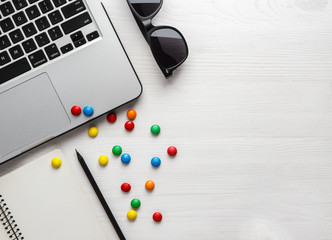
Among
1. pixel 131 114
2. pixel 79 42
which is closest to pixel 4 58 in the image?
pixel 79 42

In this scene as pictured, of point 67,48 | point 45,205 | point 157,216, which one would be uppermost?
point 67,48

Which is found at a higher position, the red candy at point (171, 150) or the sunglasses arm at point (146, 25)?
the sunglasses arm at point (146, 25)

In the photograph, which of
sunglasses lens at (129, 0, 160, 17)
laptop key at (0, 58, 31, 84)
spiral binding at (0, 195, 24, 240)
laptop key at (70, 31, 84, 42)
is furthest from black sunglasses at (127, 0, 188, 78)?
spiral binding at (0, 195, 24, 240)

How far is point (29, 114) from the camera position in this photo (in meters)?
0.60

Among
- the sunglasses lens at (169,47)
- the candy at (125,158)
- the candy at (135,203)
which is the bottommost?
the candy at (135,203)

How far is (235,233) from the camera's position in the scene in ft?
2.16

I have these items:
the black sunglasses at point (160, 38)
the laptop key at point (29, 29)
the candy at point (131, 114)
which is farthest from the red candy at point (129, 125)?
the laptop key at point (29, 29)

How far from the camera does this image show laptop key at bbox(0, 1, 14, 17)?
576mm

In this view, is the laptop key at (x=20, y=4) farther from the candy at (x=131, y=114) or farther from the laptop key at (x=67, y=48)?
the candy at (x=131, y=114)

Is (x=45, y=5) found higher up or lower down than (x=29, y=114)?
higher up

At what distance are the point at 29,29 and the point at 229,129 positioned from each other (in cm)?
38

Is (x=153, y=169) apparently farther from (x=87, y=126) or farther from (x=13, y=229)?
(x=13, y=229)

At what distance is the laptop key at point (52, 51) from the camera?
59 cm

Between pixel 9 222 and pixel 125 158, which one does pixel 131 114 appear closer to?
pixel 125 158
